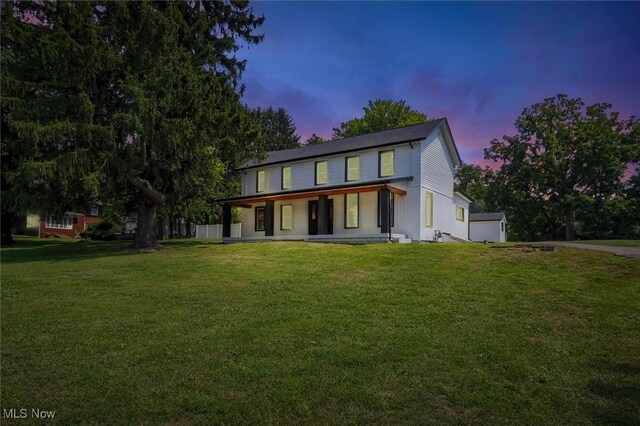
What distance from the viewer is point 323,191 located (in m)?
21.6

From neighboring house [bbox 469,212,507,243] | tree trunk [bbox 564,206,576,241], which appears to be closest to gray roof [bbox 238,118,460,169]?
neighboring house [bbox 469,212,507,243]

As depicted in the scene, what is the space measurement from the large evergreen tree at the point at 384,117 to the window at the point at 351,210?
24.5 metres

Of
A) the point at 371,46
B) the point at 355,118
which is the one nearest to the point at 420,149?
the point at 371,46

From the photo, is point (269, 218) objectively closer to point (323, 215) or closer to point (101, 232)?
point (323, 215)

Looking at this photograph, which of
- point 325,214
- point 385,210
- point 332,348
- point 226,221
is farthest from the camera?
point 226,221

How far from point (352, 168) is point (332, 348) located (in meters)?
18.3

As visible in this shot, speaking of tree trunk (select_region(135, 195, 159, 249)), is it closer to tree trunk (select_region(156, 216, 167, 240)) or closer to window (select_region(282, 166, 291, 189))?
window (select_region(282, 166, 291, 189))

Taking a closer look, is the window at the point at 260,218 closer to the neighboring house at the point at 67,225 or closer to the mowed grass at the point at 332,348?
the mowed grass at the point at 332,348

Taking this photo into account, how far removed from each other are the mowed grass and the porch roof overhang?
10.3 meters

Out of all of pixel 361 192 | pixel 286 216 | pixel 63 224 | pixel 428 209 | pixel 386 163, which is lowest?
pixel 63 224

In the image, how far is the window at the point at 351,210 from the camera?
71.7ft

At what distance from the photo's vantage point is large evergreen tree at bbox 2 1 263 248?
50.6 ft

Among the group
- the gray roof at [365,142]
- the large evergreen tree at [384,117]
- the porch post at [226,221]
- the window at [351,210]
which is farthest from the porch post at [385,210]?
the large evergreen tree at [384,117]

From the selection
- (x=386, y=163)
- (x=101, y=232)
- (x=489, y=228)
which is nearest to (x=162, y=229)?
(x=101, y=232)
